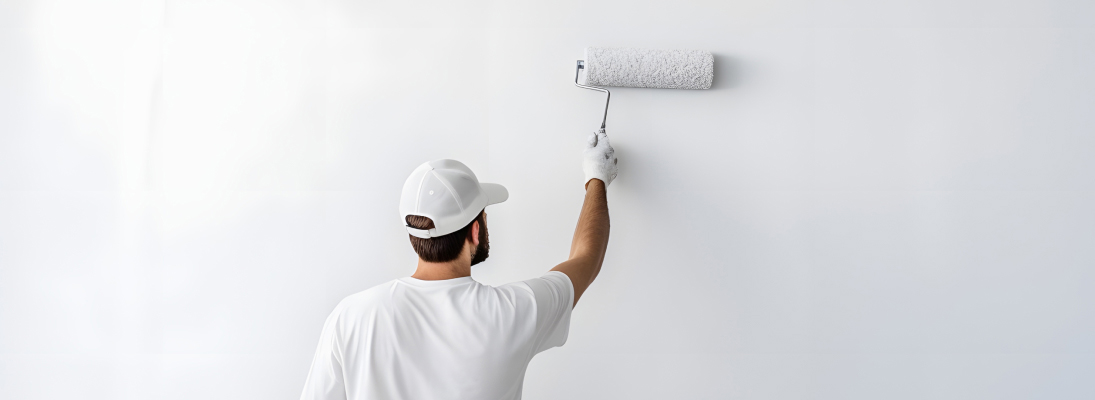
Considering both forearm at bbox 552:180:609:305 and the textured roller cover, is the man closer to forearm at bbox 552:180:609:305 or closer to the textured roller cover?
forearm at bbox 552:180:609:305

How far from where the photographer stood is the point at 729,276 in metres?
1.23

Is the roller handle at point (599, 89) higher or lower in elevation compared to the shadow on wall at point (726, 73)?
lower

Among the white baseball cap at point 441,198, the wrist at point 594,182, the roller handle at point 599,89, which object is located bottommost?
the white baseball cap at point 441,198

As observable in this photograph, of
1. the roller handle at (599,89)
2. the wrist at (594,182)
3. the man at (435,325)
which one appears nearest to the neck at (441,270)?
the man at (435,325)

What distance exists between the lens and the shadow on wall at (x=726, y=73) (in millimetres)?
1202

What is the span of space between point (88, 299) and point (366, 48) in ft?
2.56

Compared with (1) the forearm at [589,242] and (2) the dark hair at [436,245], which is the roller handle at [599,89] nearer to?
(1) the forearm at [589,242]

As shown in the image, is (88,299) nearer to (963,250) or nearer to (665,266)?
(665,266)

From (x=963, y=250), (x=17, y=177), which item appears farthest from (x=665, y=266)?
(x=17, y=177)

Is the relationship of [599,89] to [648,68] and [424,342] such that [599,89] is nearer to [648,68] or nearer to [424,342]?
[648,68]

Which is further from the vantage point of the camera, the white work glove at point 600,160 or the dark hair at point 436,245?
the white work glove at point 600,160

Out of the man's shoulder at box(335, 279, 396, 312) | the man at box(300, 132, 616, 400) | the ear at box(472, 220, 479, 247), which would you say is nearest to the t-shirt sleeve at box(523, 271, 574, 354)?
the man at box(300, 132, 616, 400)

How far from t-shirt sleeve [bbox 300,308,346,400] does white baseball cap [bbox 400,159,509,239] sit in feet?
0.61

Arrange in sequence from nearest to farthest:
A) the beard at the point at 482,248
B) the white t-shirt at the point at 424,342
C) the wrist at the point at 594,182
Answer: the white t-shirt at the point at 424,342 < the beard at the point at 482,248 < the wrist at the point at 594,182
